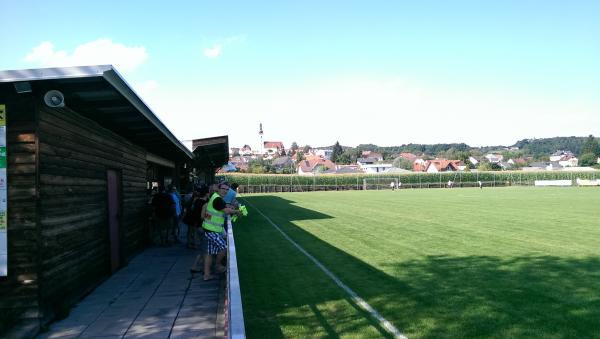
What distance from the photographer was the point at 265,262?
10102 millimetres

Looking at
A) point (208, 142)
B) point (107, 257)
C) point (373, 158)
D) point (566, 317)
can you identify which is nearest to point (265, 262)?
point (107, 257)

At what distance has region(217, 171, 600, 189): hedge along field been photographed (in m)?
65.9

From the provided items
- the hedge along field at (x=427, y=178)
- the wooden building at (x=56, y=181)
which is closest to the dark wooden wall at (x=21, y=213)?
the wooden building at (x=56, y=181)

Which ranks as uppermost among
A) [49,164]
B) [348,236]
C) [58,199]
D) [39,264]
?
[49,164]

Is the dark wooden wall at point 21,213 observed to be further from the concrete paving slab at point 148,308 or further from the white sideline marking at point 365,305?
the white sideline marking at point 365,305

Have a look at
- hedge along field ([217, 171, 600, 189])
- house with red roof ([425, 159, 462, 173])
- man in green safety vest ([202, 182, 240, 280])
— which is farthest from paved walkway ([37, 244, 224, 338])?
house with red roof ([425, 159, 462, 173])

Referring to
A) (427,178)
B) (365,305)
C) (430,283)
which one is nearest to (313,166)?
(427,178)

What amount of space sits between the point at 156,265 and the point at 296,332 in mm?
5377

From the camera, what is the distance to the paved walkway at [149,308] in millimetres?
5555

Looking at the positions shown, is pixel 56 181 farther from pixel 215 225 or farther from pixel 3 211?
pixel 215 225

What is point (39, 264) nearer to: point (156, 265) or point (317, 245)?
point (156, 265)

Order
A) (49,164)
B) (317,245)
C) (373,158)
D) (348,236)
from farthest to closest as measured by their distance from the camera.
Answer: (373,158) < (348,236) < (317,245) < (49,164)

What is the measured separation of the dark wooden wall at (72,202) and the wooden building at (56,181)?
13 millimetres

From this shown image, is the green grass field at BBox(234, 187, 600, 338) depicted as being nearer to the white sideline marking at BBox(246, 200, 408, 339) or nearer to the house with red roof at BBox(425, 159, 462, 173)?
the white sideline marking at BBox(246, 200, 408, 339)
